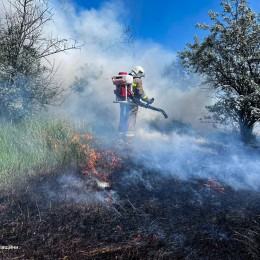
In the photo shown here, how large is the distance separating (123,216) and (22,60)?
190 inches

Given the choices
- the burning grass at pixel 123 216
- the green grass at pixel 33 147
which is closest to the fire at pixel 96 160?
the burning grass at pixel 123 216

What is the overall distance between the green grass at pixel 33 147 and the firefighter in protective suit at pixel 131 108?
75.4 inches

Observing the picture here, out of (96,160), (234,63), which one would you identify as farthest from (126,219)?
(234,63)

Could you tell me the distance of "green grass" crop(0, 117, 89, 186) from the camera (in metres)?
5.20

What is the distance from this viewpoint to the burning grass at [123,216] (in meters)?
3.57

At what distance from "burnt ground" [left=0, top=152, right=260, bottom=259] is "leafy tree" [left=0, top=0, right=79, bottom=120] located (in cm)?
257

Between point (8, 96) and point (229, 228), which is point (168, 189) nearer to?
point (229, 228)

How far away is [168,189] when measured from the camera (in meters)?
5.51

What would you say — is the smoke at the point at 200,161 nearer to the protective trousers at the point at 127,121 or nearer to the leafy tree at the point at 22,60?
the protective trousers at the point at 127,121

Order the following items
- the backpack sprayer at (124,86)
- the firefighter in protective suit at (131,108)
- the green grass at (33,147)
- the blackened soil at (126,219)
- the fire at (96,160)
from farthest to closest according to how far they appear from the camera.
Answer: the firefighter in protective suit at (131,108) → the backpack sprayer at (124,86) → the fire at (96,160) → the green grass at (33,147) → the blackened soil at (126,219)

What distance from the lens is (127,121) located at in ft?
27.5

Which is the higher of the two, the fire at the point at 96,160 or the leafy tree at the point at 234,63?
the leafy tree at the point at 234,63

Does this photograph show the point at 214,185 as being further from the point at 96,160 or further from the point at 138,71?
the point at 138,71

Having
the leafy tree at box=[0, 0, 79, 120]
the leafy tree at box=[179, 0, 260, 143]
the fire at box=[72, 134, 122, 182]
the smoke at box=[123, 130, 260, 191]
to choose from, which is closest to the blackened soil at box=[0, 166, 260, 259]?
the fire at box=[72, 134, 122, 182]
